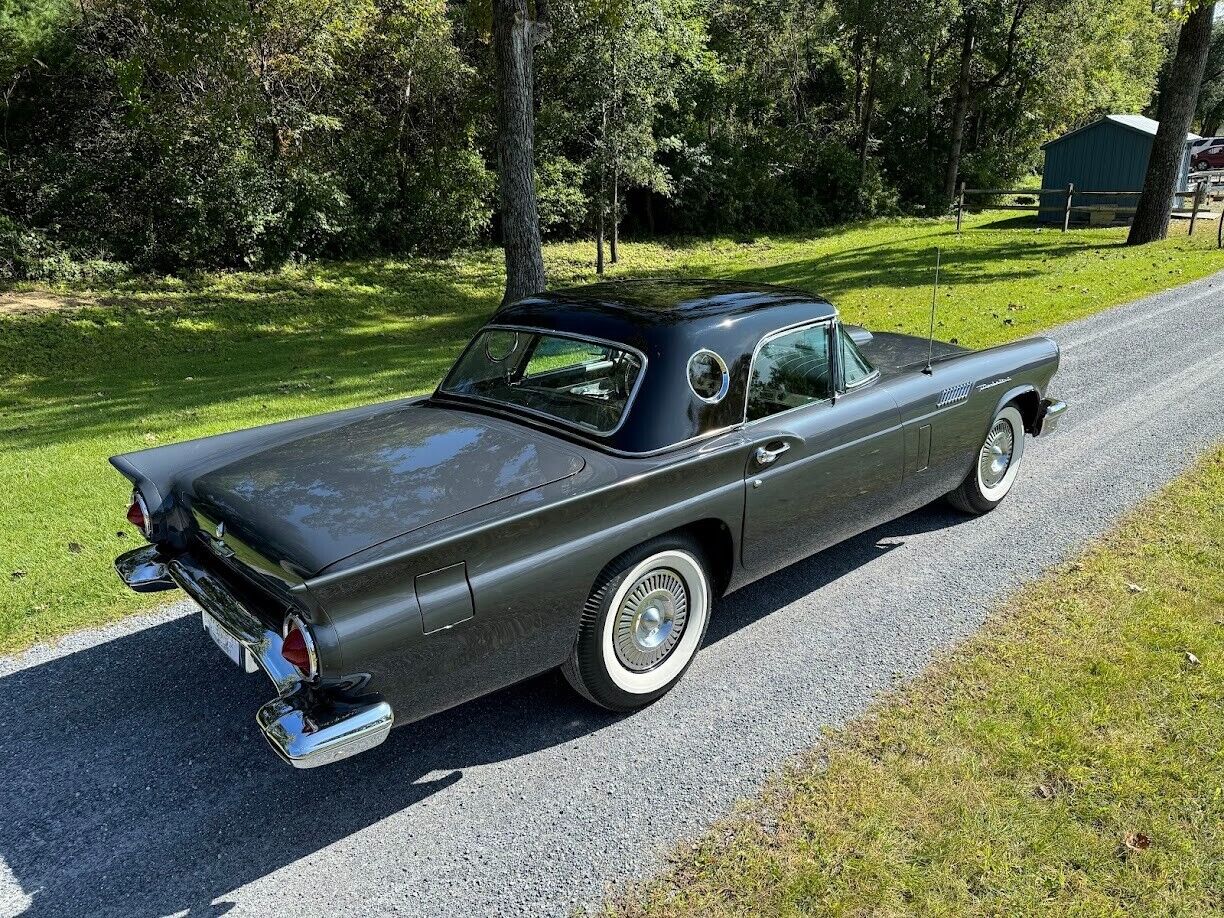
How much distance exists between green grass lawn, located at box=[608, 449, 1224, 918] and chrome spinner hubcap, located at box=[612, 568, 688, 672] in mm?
725

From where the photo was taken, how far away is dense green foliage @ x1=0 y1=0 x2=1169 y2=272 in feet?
54.4

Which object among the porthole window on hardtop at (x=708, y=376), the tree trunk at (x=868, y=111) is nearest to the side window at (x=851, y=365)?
the porthole window on hardtop at (x=708, y=376)

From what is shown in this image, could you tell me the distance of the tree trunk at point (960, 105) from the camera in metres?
30.4

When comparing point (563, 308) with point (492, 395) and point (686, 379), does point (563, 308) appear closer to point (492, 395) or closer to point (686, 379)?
point (492, 395)

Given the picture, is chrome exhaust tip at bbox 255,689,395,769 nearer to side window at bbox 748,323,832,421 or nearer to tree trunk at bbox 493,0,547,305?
side window at bbox 748,323,832,421

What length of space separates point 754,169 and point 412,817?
28.4 m

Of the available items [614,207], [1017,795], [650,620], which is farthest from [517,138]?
[614,207]

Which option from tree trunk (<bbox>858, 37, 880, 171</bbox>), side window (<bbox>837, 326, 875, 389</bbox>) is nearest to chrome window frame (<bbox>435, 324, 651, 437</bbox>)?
side window (<bbox>837, 326, 875, 389</bbox>)

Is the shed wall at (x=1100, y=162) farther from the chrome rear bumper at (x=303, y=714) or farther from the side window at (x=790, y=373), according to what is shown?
the chrome rear bumper at (x=303, y=714)

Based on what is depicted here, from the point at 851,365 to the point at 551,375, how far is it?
5.12 ft

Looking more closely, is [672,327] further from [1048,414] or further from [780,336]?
[1048,414]

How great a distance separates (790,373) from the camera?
4.10 meters

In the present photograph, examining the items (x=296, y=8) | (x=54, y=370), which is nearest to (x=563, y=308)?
Answer: (x=54, y=370)

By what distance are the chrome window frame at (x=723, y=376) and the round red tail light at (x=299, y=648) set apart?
1.84 metres
